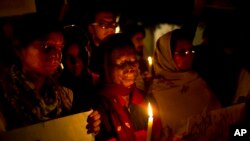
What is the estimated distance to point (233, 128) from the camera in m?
3.22

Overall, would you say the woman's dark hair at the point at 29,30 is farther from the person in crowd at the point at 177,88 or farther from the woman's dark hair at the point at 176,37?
the woman's dark hair at the point at 176,37

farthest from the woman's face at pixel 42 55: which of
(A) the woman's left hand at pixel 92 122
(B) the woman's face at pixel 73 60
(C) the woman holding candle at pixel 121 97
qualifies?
(B) the woman's face at pixel 73 60

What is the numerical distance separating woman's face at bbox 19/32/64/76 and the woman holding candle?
20.6 inches

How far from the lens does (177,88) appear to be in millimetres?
3123

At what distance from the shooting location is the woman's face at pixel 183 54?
3.25 metres

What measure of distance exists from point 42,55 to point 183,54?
1.53 meters

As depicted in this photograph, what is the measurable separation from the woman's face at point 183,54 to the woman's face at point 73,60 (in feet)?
3.15

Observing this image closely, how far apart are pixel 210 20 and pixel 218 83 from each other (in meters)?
1.43

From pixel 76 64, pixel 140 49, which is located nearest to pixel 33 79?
pixel 76 64

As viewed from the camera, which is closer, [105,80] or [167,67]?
[105,80]

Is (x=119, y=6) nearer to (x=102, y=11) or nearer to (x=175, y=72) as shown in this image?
(x=102, y=11)

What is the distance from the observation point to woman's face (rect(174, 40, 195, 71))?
3.25 m

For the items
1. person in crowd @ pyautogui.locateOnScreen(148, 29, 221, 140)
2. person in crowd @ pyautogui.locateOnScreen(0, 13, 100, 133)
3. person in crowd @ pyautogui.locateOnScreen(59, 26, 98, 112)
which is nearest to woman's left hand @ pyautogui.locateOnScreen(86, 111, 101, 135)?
person in crowd @ pyautogui.locateOnScreen(0, 13, 100, 133)

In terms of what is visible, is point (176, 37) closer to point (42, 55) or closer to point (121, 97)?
point (121, 97)
